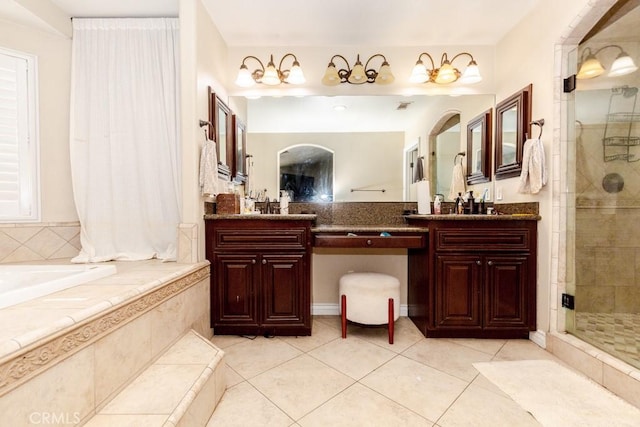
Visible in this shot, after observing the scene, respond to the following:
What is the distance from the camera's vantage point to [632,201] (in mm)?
1969

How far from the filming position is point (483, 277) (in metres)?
2.11

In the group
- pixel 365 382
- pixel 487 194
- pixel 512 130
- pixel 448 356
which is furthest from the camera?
pixel 487 194

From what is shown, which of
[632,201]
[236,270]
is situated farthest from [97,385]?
[632,201]

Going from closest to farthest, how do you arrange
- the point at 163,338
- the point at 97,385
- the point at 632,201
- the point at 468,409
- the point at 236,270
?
the point at 97,385, the point at 468,409, the point at 163,338, the point at 632,201, the point at 236,270

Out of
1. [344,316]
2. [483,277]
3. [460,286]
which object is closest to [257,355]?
[344,316]

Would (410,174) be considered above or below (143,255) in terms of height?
above

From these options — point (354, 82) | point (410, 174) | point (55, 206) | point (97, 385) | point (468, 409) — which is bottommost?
point (468, 409)

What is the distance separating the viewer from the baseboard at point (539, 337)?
201 cm

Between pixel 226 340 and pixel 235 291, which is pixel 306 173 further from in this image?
pixel 226 340

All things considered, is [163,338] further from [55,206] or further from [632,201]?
[632,201]

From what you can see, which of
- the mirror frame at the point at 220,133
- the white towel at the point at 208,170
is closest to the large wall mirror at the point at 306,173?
the mirror frame at the point at 220,133

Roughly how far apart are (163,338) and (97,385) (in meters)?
0.47

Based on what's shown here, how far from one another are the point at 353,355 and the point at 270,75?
2.35 meters

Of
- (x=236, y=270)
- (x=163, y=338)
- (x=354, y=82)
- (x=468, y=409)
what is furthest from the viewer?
(x=354, y=82)
